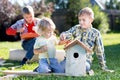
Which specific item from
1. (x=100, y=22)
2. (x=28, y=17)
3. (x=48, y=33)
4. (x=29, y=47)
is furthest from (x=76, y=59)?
(x=100, y=22)

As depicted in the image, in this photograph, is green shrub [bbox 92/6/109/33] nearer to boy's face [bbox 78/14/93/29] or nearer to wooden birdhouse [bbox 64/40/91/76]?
boy's face [bbox 78/14/93/29]

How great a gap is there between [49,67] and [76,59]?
0.56 metres

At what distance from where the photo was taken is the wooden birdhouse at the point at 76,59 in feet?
19.0

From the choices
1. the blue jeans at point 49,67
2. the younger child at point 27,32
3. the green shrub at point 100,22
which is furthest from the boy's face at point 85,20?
the green shrub at point 100,22

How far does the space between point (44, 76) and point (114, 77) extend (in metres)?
1.05

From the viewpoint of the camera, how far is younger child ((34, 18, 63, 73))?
6.02 metres

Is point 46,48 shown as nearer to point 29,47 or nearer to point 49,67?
point 49,67

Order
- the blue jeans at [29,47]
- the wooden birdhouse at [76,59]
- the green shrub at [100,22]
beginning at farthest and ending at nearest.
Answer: the green shrub at [100,22] → the blue jeans at [29,47] → the wooden birdhouse at [76,59]

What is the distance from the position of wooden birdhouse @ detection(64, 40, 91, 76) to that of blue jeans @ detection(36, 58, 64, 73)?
28 centimetres

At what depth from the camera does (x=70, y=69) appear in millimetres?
5797

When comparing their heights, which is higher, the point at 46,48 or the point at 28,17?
the point at 28,17

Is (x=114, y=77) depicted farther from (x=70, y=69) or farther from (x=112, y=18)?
(x=112, y=18)

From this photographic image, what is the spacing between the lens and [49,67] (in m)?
6.12

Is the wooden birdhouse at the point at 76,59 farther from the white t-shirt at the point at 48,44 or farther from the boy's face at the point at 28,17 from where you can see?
the boy's face at the point at 28,17
